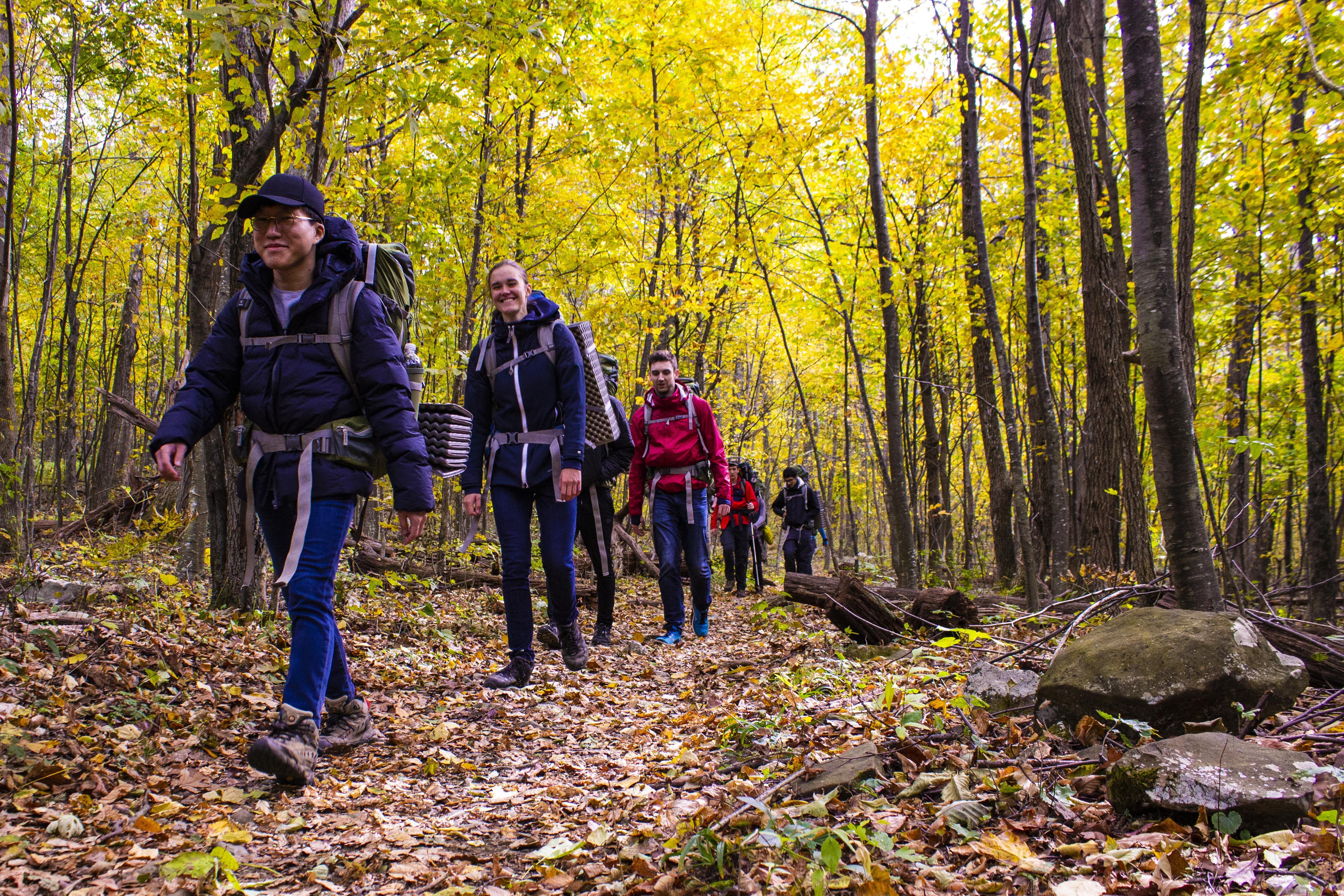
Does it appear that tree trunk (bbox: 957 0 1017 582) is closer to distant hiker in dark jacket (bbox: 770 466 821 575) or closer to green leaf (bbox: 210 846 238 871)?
distant hiker in dark jacket (bbox: 770 466 821 575)

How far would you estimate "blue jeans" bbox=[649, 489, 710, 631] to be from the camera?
666 cm

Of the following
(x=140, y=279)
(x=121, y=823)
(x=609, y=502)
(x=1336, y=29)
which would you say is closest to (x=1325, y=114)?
(x=1336, y=29)

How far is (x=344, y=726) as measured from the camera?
3469 millimetres

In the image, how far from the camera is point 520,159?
33.8 feet

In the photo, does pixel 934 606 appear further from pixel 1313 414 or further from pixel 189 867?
pixel 1313 414

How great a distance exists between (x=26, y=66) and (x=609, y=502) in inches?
280

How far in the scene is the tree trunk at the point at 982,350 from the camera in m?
9.57

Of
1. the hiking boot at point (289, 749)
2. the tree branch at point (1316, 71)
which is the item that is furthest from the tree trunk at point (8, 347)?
the tree branch at point (1316, 71)

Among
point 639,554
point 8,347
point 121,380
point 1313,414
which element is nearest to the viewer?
point 8,347

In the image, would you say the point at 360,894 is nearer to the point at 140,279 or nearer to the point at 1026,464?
the point at 140,279

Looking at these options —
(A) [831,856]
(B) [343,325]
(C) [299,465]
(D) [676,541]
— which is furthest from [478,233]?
(A) [831,856]

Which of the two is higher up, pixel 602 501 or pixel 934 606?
pixel 602 501

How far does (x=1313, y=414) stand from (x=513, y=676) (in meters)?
9.52

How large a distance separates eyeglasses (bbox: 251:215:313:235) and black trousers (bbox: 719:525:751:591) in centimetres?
907
